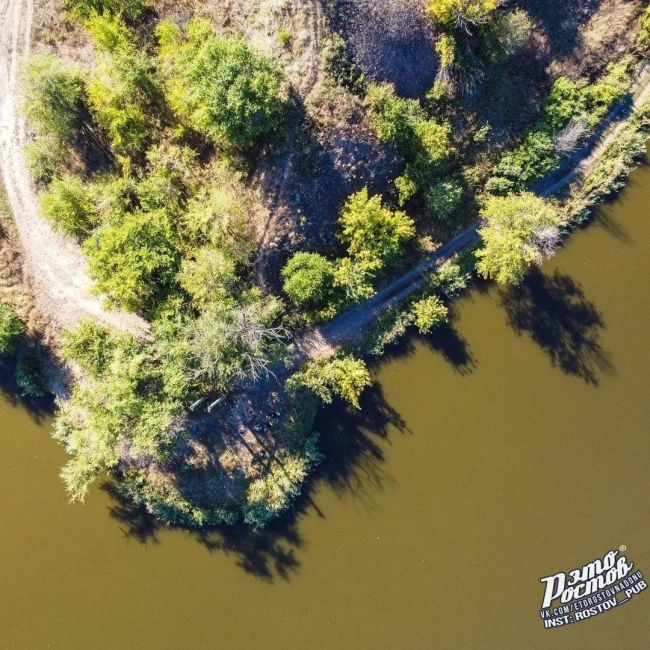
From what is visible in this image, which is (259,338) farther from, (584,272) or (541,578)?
(541,578)

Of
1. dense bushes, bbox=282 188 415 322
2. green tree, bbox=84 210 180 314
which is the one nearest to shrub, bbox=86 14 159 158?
green tree, bbox=84 210 180 314

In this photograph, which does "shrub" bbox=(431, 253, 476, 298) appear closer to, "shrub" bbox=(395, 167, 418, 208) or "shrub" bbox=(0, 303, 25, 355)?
"shrub" bbox=(395, 167, 418, 208)

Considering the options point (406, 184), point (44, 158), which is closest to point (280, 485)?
point (406, 184)

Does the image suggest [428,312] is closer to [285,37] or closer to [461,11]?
[461,11]

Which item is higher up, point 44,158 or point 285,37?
point 44,158

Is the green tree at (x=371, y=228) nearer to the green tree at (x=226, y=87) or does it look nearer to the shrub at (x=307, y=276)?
the shrub at (x=307, y=276)
